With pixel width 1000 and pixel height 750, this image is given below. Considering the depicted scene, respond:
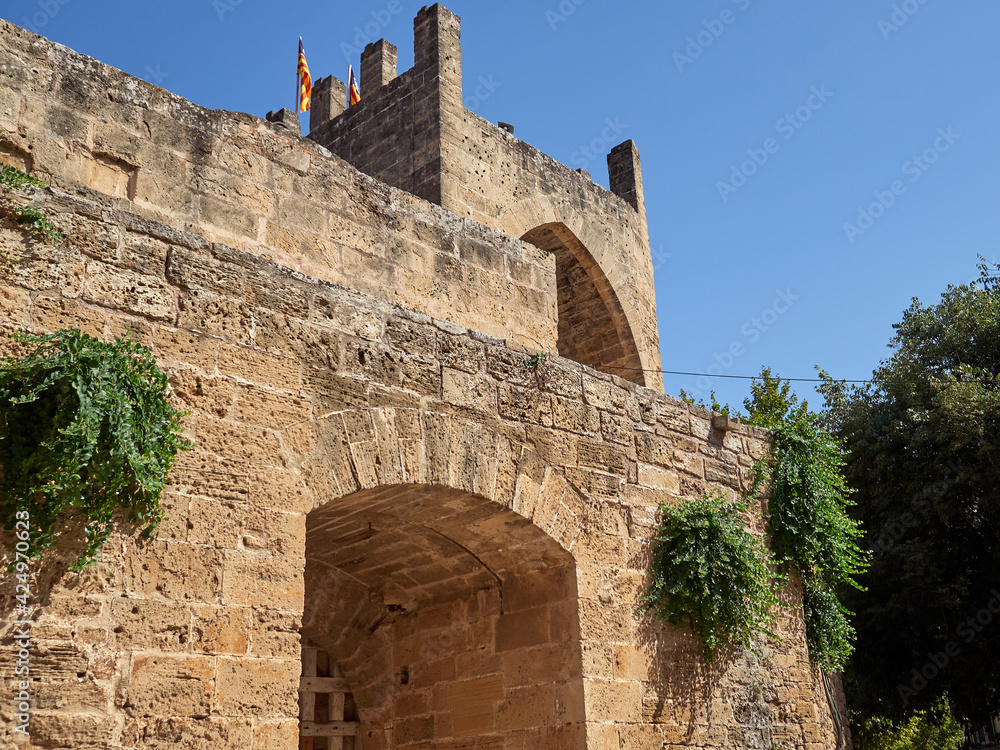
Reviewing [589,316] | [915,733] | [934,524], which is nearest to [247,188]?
[589,316]

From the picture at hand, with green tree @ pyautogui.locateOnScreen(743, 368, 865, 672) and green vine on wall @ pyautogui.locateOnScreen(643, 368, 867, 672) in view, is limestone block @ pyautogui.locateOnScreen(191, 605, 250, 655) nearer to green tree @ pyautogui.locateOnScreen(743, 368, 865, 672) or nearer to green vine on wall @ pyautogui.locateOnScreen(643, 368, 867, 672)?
green vine on wall @ pyautogui.locateOnScreen(643, 368, 867, 672)

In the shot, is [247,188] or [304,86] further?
[304,86]

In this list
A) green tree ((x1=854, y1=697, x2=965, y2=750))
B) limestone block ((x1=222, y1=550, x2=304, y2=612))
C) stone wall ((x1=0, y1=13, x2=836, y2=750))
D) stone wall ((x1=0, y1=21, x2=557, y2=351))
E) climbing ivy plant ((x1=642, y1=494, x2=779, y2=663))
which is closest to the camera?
stone wall ((x1=0, y1=13, x2=836, y2=750))

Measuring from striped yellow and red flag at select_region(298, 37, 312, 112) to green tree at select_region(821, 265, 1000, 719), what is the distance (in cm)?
833

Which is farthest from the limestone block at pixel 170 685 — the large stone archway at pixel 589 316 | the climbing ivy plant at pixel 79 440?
the large stone archway at pixel 589 316

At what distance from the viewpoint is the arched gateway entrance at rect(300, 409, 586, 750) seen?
14.7 ft

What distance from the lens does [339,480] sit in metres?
4.08

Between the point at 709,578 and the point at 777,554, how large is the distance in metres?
0.88

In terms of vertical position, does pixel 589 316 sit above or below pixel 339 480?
above

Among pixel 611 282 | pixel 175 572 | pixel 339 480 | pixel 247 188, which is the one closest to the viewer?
pixel 175 572

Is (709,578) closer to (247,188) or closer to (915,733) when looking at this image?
(247,188)

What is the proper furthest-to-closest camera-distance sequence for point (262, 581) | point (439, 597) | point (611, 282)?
point (611, 282) → point (439, 597) → point (262, 581)

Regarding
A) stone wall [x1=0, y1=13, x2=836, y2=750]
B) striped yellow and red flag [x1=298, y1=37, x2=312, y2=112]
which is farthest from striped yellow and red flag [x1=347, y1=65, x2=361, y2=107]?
stone wall [x1=0, y1=13, x2=836, y2=750]

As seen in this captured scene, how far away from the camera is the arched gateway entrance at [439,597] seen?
447 centimetres
